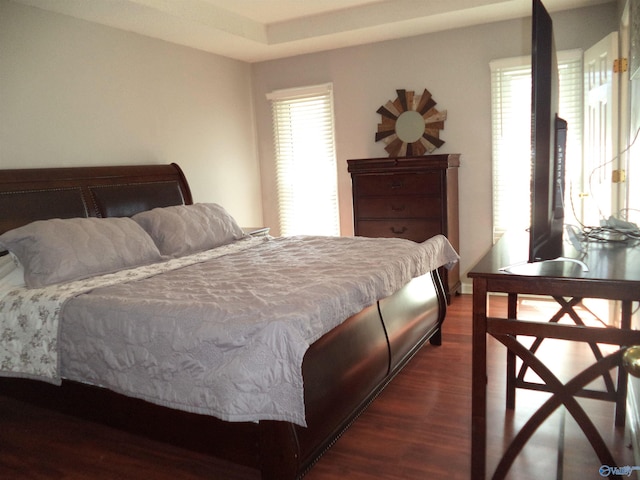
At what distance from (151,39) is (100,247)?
7.26 feet

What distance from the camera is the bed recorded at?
1.75 m

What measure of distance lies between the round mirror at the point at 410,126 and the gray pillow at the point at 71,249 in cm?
268

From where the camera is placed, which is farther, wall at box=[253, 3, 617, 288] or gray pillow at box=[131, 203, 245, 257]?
wall at box=[253, 3, 617, 288]

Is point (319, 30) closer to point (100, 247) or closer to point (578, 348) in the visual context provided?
point (100, 247)

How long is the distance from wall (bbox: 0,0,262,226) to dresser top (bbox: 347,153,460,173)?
1430 millimetres

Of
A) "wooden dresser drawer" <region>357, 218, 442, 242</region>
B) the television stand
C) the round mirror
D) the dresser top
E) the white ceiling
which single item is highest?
the white ceiling

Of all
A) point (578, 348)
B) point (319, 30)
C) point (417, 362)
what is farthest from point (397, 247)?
point (319, 30)

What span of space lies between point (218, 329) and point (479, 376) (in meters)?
0.92

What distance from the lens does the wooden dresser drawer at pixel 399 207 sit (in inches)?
166

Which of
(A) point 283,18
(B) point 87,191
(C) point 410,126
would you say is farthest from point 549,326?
(A) point 283,18

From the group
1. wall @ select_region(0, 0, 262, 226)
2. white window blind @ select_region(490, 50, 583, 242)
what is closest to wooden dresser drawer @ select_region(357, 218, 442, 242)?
white window blind @ select_region(490, 50, 583, 242)

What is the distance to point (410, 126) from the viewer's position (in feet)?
15.4

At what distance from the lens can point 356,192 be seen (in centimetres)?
450

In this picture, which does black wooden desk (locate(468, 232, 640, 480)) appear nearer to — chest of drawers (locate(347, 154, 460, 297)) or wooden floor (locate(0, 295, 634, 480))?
wooden floor (locate(0, 295, 634, 480))
